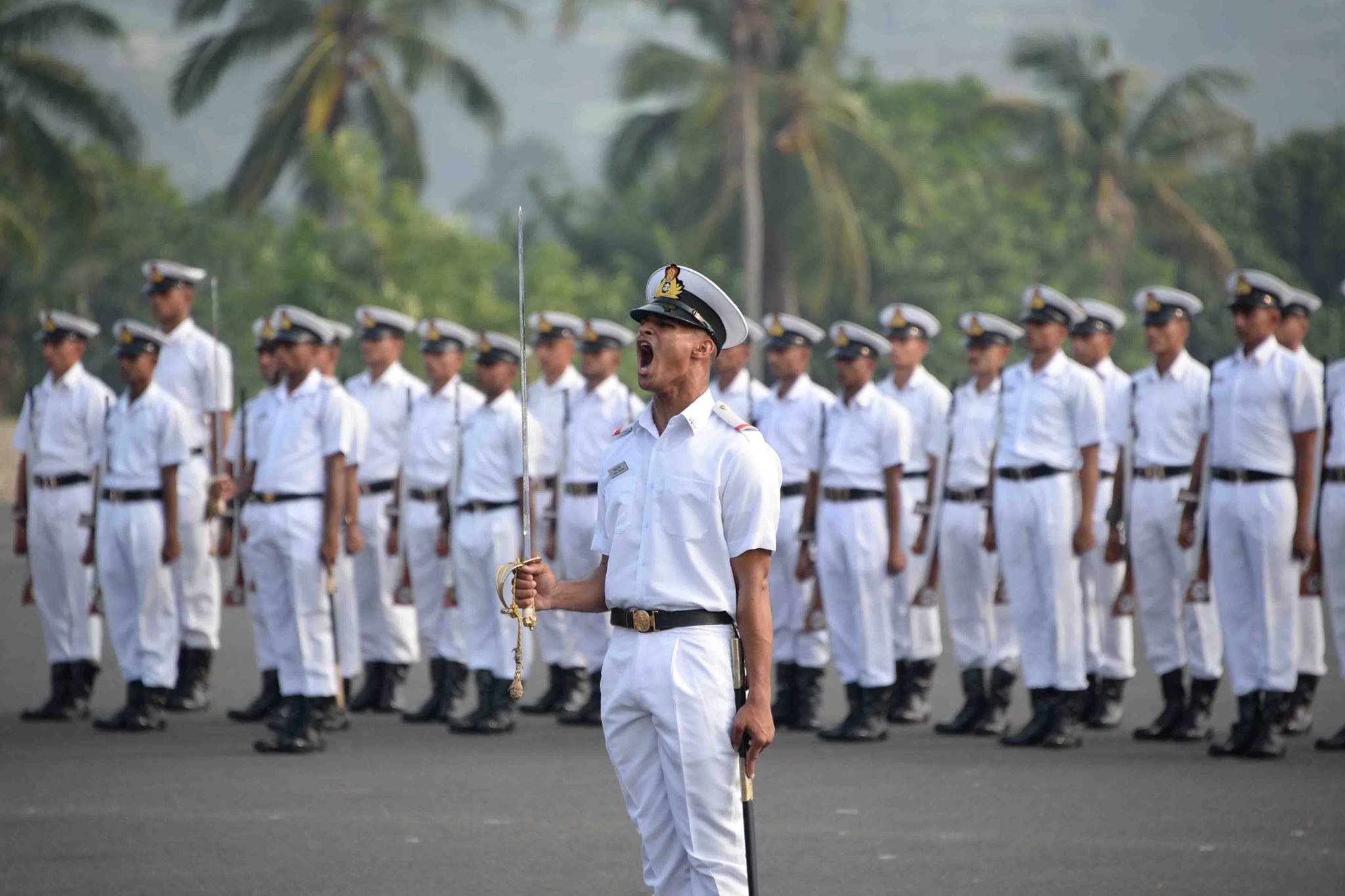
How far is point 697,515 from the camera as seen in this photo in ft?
16.9

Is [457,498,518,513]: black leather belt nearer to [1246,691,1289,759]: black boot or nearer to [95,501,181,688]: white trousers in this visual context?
[95,501,181,688]: white trousers

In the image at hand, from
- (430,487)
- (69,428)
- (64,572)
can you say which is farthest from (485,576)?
(69,428)

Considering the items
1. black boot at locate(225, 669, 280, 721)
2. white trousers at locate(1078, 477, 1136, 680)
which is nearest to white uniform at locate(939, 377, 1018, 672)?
white trousers at locate(1078, 477, 1136, 680)

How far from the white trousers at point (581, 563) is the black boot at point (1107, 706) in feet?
9.65

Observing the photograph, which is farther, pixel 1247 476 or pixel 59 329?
pixel 59 329

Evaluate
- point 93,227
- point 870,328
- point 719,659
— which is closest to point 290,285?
point 93,227

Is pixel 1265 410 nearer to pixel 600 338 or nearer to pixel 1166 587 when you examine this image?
pixel 1166 587

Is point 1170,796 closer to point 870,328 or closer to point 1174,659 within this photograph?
point 1174,659

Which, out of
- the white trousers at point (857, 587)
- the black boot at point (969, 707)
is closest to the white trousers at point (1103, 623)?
the black boot at point (969, 707)

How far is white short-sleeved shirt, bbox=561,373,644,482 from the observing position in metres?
11.8

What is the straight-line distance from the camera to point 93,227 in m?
30.3

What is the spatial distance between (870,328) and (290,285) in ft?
45.4

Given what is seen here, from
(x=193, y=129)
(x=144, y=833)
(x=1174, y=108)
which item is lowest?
(x=144, y=833)

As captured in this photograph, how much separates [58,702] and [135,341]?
2.21 meters
